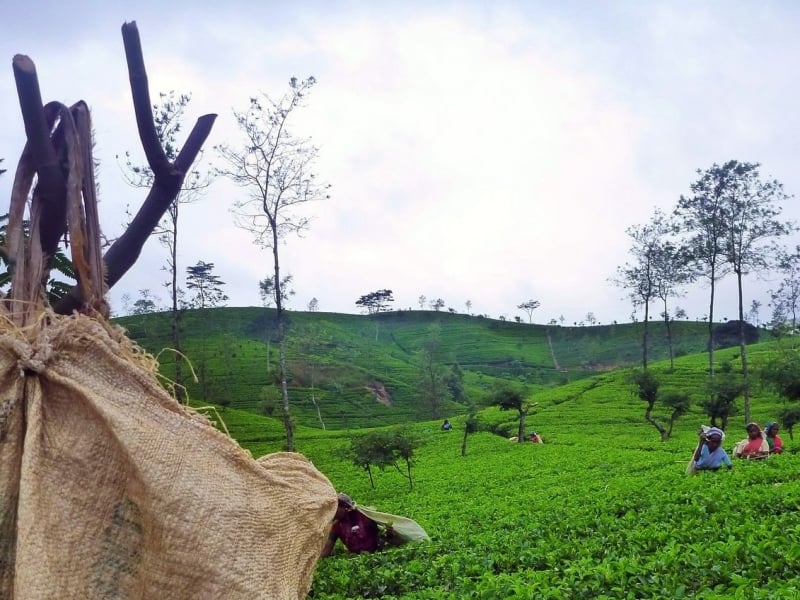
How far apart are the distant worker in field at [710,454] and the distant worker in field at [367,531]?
226 inches

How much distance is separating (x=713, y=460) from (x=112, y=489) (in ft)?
36.3

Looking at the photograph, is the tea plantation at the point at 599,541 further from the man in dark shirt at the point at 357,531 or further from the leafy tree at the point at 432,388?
the leafy tree at the point at 432,388

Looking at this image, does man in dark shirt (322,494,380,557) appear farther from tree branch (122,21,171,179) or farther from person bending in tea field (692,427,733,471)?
person bending in tea field (692,427,733,471)

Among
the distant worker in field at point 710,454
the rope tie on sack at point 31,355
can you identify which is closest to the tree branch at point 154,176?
the rope tie on sack at point 31,355

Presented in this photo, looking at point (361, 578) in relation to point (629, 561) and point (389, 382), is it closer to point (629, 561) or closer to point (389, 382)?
point (629, 561)

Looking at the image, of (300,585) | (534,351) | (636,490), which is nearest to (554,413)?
(636,490)

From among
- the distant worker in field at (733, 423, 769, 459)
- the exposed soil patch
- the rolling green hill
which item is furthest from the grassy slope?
the exposed soil patch

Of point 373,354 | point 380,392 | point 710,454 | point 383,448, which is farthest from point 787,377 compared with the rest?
point 373,354

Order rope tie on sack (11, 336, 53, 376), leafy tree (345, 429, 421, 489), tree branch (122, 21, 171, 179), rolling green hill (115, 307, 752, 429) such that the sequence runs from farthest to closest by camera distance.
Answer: rolling green hill (115, 307, 752, 429) < leafy tree (345, 429, 421, 489) < tree branch (122, 21, 171, 179) < rope tie on sack (11, 336, 53, 376)

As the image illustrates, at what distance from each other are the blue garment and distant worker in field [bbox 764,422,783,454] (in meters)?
4.29

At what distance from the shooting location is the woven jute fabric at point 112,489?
1745mm

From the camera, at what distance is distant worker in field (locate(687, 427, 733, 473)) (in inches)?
425

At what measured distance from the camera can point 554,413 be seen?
131 ft

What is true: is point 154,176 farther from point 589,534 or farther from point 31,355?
point 589,534
